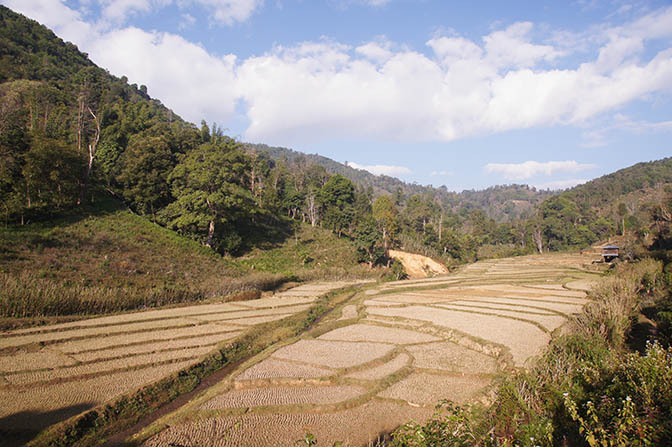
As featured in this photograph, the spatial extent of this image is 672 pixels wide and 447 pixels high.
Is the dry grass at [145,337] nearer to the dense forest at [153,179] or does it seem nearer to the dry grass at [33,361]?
the dry grass at [33,361]

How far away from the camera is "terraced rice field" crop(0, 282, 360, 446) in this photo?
7.28 metres

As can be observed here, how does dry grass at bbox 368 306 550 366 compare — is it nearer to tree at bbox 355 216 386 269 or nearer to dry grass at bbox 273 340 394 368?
dry grass at bbox 273 340 394 368

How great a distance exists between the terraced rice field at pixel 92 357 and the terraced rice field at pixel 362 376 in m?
0.84

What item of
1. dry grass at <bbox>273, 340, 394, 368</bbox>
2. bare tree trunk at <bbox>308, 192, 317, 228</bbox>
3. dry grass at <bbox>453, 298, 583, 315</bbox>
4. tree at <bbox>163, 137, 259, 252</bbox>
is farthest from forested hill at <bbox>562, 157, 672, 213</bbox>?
dry grass at <bbox>273, 340, 394, 368</bbox>

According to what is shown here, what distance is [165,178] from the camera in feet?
114

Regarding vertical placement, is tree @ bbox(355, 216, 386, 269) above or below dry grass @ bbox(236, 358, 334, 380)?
above

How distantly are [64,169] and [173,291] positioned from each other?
15.7 meters

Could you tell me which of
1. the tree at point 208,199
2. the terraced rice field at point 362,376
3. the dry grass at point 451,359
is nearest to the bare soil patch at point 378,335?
the terraced rice field at point 362,376

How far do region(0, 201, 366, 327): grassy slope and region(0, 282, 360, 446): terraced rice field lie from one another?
183 centimetres

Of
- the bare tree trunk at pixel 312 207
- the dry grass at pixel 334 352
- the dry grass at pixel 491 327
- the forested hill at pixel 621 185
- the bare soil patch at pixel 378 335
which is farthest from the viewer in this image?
the forested hill at pixel 621 185

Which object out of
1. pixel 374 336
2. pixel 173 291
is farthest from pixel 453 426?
pixel 173 291

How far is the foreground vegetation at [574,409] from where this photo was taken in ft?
13.8

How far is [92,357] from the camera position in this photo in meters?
9.88

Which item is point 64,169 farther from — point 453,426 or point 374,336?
point 453,426
